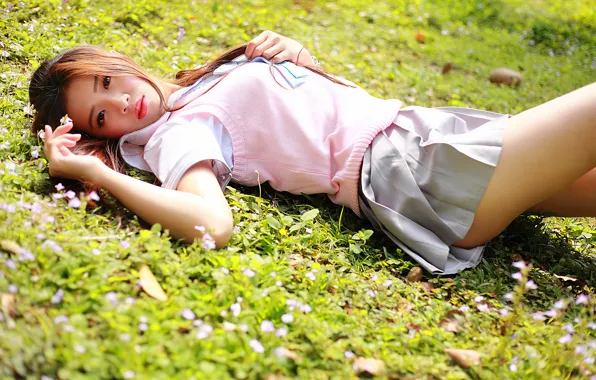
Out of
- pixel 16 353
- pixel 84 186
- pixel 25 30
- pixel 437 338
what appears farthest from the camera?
pixel 25 30

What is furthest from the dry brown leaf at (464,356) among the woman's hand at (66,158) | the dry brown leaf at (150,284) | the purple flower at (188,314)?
the woman's hand at (66,158)

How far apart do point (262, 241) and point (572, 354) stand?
1.38m

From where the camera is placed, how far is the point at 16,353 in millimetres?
1711

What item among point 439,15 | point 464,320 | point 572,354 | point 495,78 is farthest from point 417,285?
point 439,15

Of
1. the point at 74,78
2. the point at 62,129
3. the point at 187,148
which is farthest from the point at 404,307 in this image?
the point at 74,78

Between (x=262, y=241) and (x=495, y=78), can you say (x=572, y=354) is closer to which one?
(x=262, y=241)

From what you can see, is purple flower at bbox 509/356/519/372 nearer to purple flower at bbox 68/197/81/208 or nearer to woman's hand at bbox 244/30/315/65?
purple flower at bbox 68/197/81/208

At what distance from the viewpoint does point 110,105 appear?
2.81 metres

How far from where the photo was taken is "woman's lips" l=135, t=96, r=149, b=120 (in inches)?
113

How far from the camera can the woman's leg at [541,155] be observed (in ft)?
8.20

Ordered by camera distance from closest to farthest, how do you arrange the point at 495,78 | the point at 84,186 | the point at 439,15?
the point at 84,186
the point at 495,78
the point at 439,15

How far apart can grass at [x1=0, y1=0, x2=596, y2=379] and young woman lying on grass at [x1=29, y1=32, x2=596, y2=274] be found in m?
0.14

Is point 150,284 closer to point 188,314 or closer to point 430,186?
point 188,314

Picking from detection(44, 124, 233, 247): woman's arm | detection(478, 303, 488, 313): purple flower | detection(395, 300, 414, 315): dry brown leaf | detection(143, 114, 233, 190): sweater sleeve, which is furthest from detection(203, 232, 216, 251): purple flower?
detection(478, 303, 488, 313): purple flower
